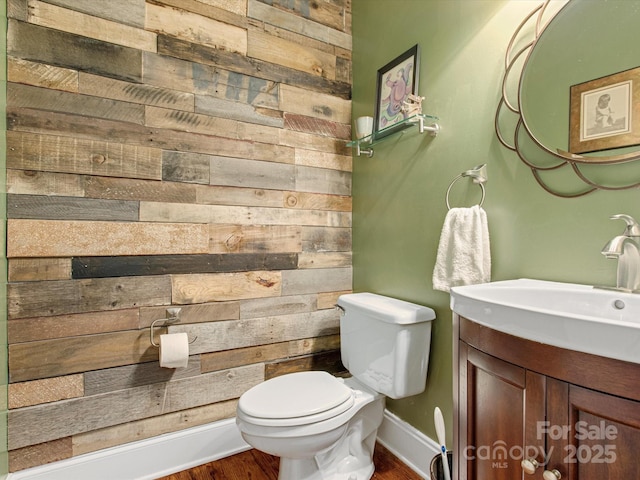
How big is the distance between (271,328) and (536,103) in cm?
153

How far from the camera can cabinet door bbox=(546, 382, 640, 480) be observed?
2.02 feet

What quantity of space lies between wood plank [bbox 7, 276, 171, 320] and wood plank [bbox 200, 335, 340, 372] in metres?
0.37

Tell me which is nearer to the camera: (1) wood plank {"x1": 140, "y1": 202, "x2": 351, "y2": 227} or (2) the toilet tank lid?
(2) the toilet tank lid

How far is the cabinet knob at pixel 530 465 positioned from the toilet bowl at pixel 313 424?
72 centimetres

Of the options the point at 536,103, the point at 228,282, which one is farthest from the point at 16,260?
the point at 536,103

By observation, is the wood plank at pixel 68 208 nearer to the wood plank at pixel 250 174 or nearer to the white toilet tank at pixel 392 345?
the wood plank at pixel 250 174

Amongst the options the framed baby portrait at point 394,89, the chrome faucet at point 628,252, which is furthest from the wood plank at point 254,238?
the chrome faucet at point 628,252

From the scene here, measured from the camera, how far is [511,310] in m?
0.77

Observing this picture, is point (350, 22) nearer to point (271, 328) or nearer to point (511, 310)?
point (271, 328)

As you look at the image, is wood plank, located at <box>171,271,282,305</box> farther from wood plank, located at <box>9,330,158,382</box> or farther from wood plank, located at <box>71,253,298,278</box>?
wood plank, located at <box>9,330,158,382</box>

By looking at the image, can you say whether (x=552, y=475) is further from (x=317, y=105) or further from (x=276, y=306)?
(x=317, y=105)

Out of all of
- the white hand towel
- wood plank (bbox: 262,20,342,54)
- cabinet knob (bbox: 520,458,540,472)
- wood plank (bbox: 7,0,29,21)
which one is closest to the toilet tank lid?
the white hand towel

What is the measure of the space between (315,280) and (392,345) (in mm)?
675

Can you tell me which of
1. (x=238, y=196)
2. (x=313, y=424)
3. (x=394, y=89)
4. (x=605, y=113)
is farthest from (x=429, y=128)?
(x=313, y=424)
